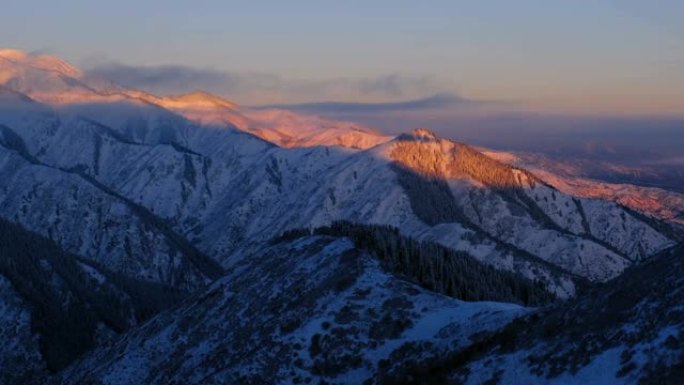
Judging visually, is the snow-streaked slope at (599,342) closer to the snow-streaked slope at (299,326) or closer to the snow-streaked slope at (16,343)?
the snow-streaked slope at (299,326)

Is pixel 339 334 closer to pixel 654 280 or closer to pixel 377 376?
pixel 377 376

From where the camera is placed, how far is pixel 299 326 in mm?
70438

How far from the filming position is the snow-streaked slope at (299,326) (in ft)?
205

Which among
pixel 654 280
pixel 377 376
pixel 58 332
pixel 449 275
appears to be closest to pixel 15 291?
pixel 58 332

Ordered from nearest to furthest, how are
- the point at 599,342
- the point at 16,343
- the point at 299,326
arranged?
the point at 599,342 < the point at 299,326 < the point at 16,343

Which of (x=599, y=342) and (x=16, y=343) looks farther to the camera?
(x=16, y=343)

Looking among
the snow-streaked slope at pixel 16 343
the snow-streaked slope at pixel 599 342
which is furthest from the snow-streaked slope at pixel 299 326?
the snow-streaked slope at pixel 16 343

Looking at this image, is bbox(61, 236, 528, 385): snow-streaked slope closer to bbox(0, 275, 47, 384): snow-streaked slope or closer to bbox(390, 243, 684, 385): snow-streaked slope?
bbox(390, 243, 684, 385): snow-streaked slope

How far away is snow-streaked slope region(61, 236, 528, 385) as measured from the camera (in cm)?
6259

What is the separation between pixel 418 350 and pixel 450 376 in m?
9.22

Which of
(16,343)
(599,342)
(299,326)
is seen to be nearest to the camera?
(599,342)

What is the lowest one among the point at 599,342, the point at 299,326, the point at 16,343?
the point at 16,343

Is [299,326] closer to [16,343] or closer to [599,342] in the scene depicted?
[599,342]

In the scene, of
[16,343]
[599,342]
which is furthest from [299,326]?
[16,343]
